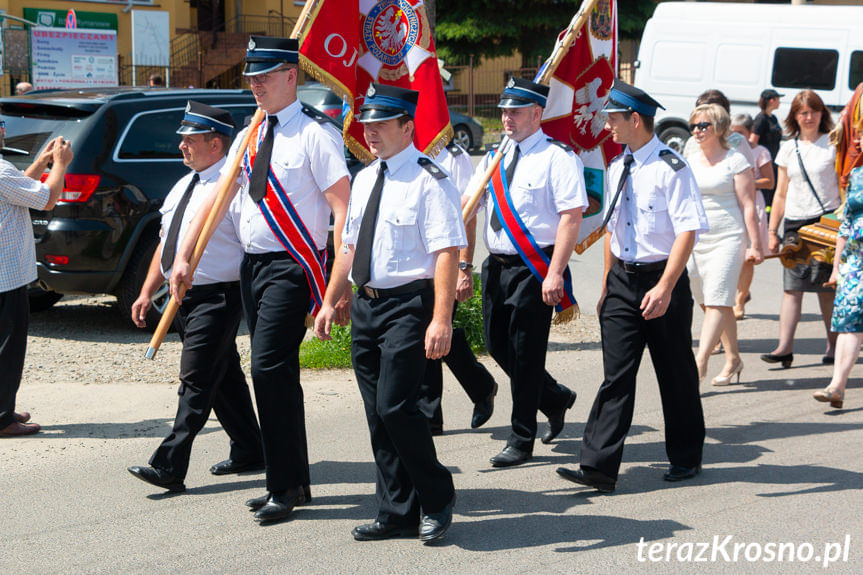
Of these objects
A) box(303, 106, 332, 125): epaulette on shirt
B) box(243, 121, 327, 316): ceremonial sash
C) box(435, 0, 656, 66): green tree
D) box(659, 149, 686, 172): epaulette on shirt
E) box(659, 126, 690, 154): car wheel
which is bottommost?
box(243, 121, 327, 316): ceremonial sash

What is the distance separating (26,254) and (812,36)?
17.8 metres

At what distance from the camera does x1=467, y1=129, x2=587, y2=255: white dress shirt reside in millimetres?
5617

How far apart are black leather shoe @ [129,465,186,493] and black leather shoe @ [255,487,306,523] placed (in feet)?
1.81

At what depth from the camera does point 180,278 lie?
16.4 ft

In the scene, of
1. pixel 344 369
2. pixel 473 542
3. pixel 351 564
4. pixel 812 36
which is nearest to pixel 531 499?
pixel 473 542

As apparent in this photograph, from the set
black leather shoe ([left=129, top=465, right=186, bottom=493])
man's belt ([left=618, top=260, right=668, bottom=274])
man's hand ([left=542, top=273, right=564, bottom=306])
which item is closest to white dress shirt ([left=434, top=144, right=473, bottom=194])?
man's hand ([left=542, top=273, right=564, bottom=306])

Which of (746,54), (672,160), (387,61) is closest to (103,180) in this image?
(387,61)

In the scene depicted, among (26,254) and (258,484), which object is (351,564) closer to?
(258,484)

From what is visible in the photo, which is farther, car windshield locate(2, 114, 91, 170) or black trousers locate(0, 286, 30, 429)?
car windshield locate(2, 114, 91, 170)

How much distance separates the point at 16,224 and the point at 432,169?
3.06 metres

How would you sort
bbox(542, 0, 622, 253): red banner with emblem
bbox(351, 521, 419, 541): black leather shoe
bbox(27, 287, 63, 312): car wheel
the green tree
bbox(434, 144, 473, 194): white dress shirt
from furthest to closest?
the green tree, bbox(27, 287, 63, 312): car wheel, bbox(434, 144, 473, 194): white dress shirt, bbox(542, 0, 622, 253): red banner with emblem, bbox(351, 521, 419, 541): black leather shoe

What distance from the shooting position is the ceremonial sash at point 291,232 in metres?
4.88

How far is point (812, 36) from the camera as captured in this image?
67.2 feet

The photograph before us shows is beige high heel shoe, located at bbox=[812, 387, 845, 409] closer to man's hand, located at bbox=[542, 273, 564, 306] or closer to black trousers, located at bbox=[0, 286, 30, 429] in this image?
man's hand, located at bbox=[542, 273, 564, 306]
